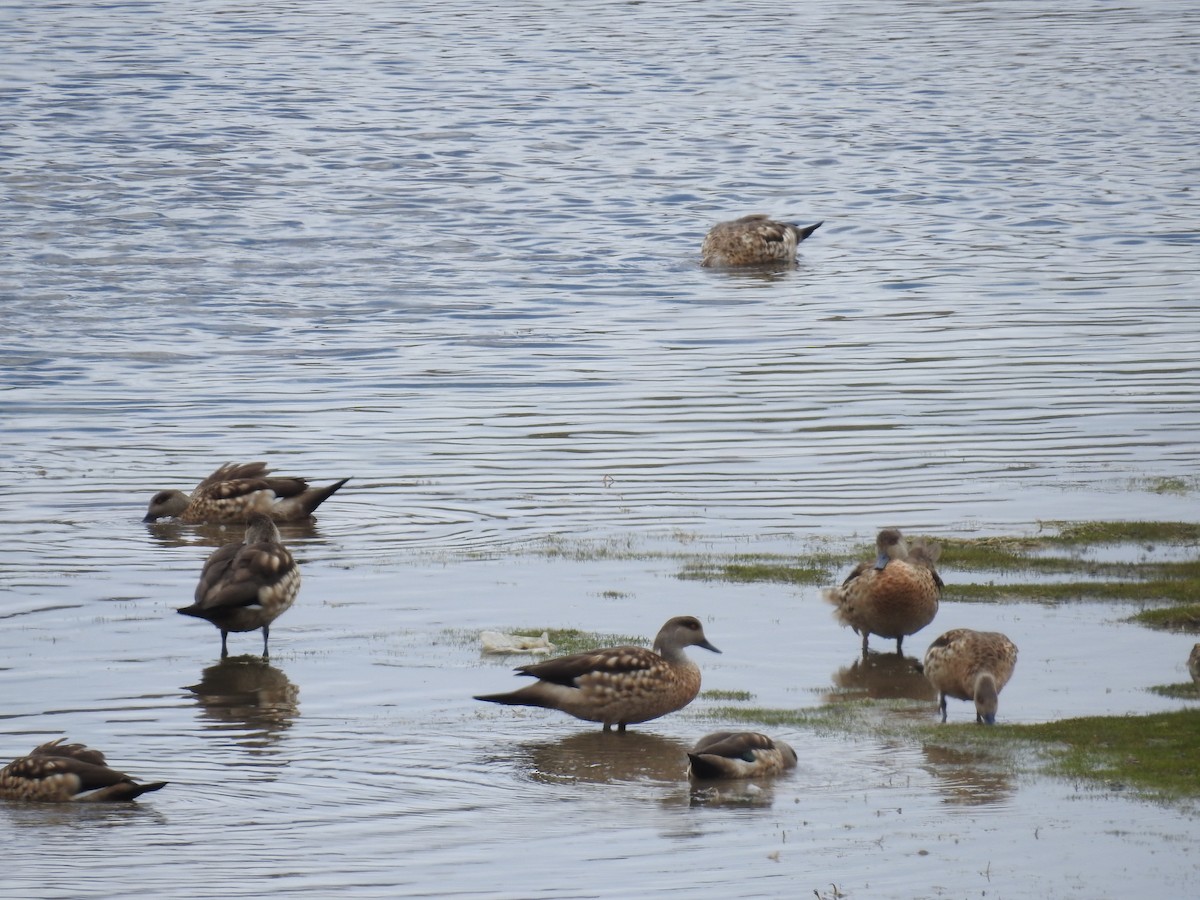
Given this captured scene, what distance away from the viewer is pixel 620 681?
455 inches

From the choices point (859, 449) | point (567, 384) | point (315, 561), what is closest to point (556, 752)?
point (315, 561)

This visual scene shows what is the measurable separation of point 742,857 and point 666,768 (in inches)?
72.1

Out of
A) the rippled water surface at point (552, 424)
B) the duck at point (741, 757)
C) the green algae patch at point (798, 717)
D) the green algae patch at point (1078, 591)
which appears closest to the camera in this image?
the rippled water surface at point (552, 424)

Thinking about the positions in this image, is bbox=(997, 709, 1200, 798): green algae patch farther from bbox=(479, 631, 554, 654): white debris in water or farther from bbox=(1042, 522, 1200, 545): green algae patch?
bbox=(1042, 522, 1200, 545): green algae patch

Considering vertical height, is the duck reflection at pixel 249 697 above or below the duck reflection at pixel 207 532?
below

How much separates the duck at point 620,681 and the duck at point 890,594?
1.50 meters

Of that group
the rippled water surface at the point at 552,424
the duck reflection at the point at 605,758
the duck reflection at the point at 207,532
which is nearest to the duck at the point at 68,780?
the rippled water surface at the point at 552,424

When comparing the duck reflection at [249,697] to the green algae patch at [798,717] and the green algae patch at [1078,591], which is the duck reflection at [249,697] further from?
the green algae patch at [1078,591]

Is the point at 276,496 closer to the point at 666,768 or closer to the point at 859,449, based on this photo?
the point at 859,449

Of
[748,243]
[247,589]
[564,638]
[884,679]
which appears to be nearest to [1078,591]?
[884,679]

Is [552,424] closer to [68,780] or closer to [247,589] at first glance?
[247,589]

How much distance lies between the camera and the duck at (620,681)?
11.6 meters

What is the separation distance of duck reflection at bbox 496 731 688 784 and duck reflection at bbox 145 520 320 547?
5.36m

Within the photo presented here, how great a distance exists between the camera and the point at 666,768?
1112 centimetres
